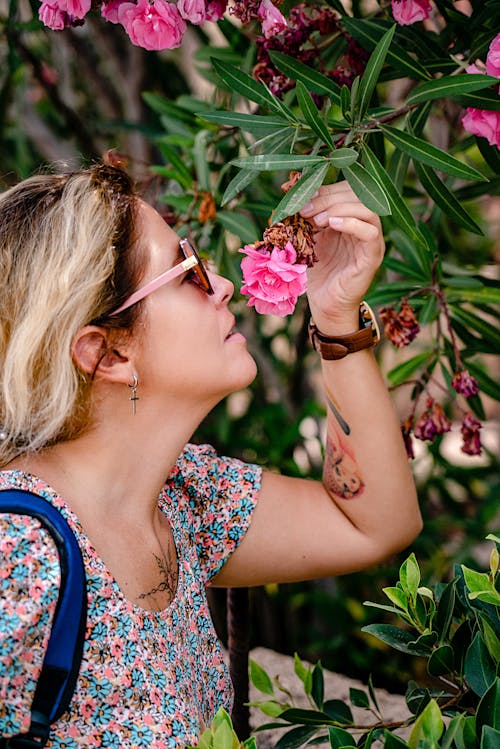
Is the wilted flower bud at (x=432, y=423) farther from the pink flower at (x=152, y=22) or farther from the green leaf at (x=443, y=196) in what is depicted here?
the pink flower at (x=152, y=22)

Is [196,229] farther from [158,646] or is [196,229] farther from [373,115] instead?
[158,646]

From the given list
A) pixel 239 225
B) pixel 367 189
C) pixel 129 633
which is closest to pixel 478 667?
pixel 129 633

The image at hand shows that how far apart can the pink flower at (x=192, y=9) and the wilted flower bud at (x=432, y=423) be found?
853 millimetres

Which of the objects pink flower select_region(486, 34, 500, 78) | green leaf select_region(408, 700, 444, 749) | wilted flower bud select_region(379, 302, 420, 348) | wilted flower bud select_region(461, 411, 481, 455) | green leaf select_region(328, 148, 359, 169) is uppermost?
pink flower select_region(486, 34, 500, 78)

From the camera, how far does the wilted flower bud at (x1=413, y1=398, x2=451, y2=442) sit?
5.56ft

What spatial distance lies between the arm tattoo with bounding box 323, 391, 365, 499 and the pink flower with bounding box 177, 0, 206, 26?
788 millimetres

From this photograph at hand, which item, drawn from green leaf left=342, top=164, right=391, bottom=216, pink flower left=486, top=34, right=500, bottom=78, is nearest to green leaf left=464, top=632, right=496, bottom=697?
green leaf left=342, top=164, right=391, bottom=216

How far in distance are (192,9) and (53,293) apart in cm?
49

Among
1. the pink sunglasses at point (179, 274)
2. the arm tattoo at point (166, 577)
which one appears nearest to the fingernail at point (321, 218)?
the pink sunglasses at point (179, 274)

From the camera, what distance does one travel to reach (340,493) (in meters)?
1.76

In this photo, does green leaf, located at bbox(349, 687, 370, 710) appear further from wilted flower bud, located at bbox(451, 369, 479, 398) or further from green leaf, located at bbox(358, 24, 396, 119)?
green leaf, located at bbox(358, 24, 396, 119)

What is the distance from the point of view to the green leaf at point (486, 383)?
1971mm

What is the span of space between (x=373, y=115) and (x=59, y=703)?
103cm

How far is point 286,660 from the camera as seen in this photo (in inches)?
96.3
